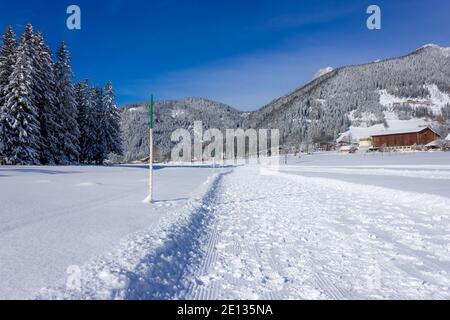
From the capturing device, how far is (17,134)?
97.1 ft

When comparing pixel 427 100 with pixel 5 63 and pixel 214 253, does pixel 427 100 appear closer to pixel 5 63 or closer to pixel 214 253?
pixel 5 63

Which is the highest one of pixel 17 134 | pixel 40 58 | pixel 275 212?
pixel 40 58

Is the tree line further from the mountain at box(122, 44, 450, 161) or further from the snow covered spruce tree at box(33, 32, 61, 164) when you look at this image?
the mountain at box(122, 44, 450, 161)

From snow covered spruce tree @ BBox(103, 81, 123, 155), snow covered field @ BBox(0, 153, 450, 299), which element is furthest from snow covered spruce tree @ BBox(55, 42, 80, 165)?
snow covered field @ BBox(0, 153, 450, 299)

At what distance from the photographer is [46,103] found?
34688 mm

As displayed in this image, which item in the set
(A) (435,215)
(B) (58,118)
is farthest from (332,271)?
(B) (58,118)

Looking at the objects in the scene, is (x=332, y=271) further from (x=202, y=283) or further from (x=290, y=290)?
(x=202, y=283)

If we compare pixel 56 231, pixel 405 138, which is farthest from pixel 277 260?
pixel 405 138

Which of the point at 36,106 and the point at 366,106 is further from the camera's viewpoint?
the point at 366,106

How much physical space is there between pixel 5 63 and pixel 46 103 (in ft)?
17.7

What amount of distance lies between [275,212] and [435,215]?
4.52 meters

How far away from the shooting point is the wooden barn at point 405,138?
319ft

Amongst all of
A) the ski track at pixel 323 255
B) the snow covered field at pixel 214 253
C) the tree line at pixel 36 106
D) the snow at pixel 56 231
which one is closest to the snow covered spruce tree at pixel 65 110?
the tree line at pixel 36 106

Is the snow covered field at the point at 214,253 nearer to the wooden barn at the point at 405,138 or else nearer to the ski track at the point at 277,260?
the ski track at the point at 277,260
